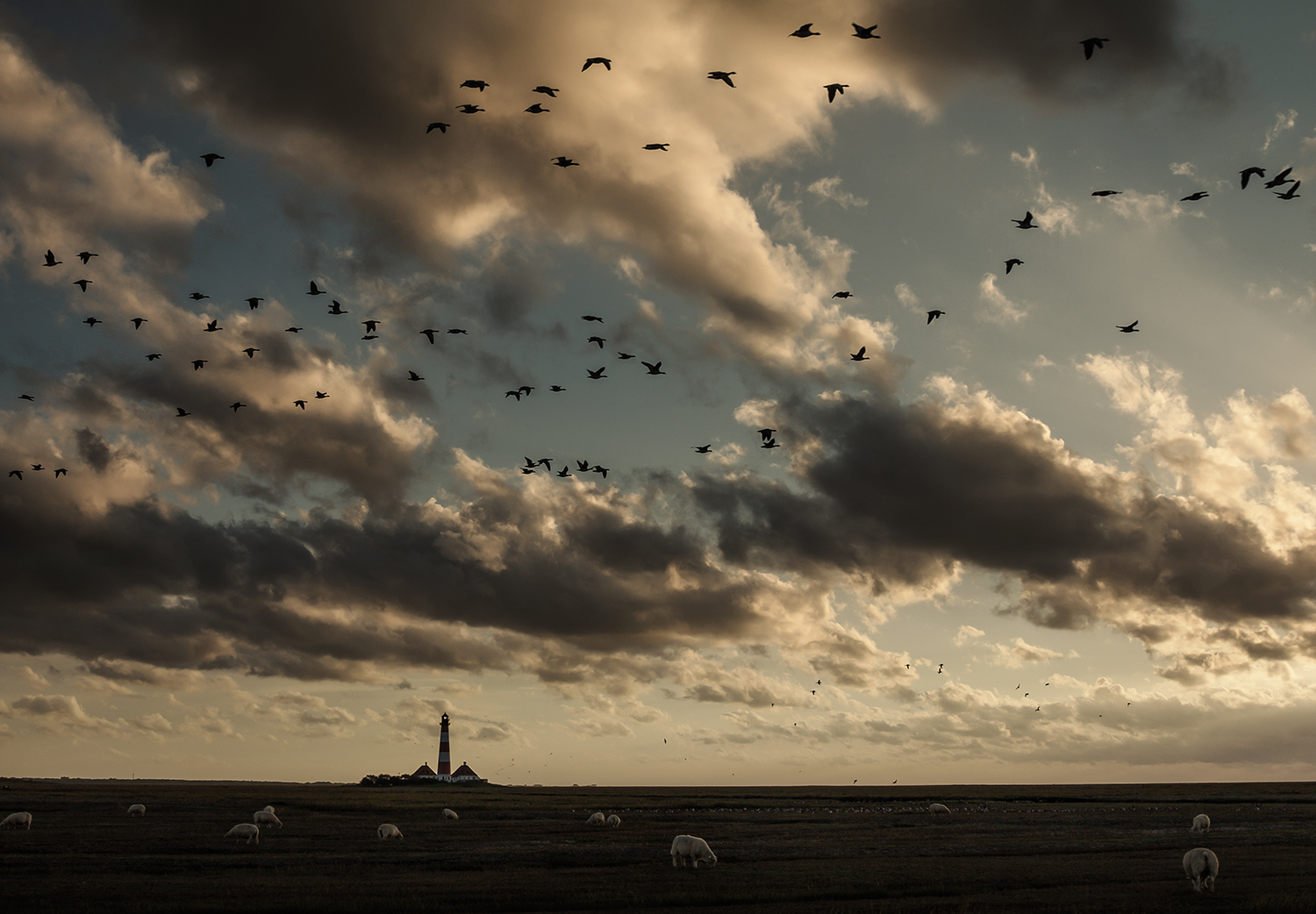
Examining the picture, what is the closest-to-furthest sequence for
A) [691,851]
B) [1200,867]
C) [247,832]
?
[1200,867], [691,851], [247,832]

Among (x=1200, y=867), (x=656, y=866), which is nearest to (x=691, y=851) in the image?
(x=656, y=866)

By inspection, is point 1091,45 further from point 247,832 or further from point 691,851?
point 247,832

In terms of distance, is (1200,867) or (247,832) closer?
(1200,867)

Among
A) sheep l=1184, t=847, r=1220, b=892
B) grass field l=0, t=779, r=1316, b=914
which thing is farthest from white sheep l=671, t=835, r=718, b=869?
sheep l=1184, t=847, r=1220, b=892

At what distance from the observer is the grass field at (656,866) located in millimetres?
32938

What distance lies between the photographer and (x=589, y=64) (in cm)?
3788

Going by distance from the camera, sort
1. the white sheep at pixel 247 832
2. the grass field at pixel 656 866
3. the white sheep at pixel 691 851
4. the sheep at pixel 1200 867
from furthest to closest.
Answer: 1. the white sheep at pixel 247 832
2. the white sheep at pixel 691 851
3. the sheep at pixel 1200 867
4. the grass field at pixel 656 866

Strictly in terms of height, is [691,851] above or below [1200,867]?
below

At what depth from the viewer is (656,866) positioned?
149ft

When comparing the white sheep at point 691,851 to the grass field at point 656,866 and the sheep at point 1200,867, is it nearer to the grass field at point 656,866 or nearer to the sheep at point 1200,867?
the grass field at point 656,866

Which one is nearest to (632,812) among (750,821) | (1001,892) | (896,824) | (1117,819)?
(750,821)

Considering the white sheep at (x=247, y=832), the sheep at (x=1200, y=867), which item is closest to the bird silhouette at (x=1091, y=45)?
the sheep at (x=1200, y=867)

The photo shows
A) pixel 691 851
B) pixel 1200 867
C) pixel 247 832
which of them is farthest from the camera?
pixel 247 832

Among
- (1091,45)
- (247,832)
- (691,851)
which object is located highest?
(1091,45)
